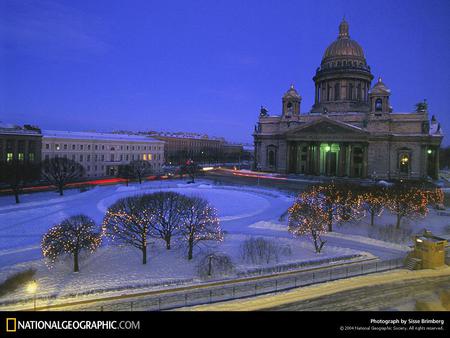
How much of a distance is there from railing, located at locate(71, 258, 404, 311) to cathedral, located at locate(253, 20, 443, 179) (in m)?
47.0

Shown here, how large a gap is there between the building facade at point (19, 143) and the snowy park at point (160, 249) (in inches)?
915

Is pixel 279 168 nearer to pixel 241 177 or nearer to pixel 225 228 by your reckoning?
pixel 241 177

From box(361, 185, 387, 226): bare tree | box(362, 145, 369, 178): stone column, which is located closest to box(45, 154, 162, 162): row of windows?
box(362, 145, 369, 178): stone column

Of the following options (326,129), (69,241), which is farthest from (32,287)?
(326,129)

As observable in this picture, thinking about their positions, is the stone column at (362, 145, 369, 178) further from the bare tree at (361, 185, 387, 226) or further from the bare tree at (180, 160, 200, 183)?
the bare tree at (180, 160, 200, 183)

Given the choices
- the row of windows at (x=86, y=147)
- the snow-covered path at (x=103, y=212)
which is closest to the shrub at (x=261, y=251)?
the snow-covered path at (x=103, y=212)

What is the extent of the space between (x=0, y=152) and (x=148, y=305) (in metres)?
57.1

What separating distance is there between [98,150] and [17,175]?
31.8m

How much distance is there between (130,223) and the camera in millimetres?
26094

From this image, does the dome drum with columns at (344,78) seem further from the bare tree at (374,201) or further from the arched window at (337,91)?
the bare tree at (374,201)

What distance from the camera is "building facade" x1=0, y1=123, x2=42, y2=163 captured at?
61247mm

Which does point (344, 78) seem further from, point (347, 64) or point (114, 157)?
point (114, 157)

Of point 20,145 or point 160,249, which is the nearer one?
point 160,249

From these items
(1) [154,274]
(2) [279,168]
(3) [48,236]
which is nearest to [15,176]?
(3) [48,236]
